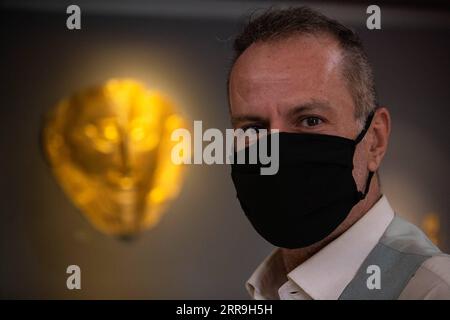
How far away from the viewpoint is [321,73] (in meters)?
1.67

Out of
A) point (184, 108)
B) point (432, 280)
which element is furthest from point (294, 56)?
point (432, 280)

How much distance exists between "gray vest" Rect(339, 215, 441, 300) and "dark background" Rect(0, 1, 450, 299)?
22 centimetres

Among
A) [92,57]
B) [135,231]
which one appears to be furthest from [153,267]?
[92,57]

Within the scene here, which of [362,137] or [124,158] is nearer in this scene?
[362,137]

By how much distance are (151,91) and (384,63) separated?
72cm

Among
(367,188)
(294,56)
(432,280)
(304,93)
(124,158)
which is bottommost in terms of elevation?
(432,280)

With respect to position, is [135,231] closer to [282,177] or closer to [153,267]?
[153,267]

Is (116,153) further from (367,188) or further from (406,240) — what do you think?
(406,240)

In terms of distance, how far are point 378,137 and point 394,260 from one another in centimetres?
35

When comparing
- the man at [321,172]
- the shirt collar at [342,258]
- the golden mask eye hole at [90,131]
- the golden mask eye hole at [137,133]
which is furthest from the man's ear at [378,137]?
the golden mask eye hole at [90,131]

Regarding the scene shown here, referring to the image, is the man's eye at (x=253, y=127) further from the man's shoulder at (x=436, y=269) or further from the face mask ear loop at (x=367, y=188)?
the man's shoulder at (x=436, y=269)

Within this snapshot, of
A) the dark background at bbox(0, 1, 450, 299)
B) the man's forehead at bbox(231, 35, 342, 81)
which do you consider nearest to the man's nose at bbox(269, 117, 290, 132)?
the man's forehead at bbox(231, 35, 342, 81)

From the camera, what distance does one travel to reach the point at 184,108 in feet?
6.43

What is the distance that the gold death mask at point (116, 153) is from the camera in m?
1.99
